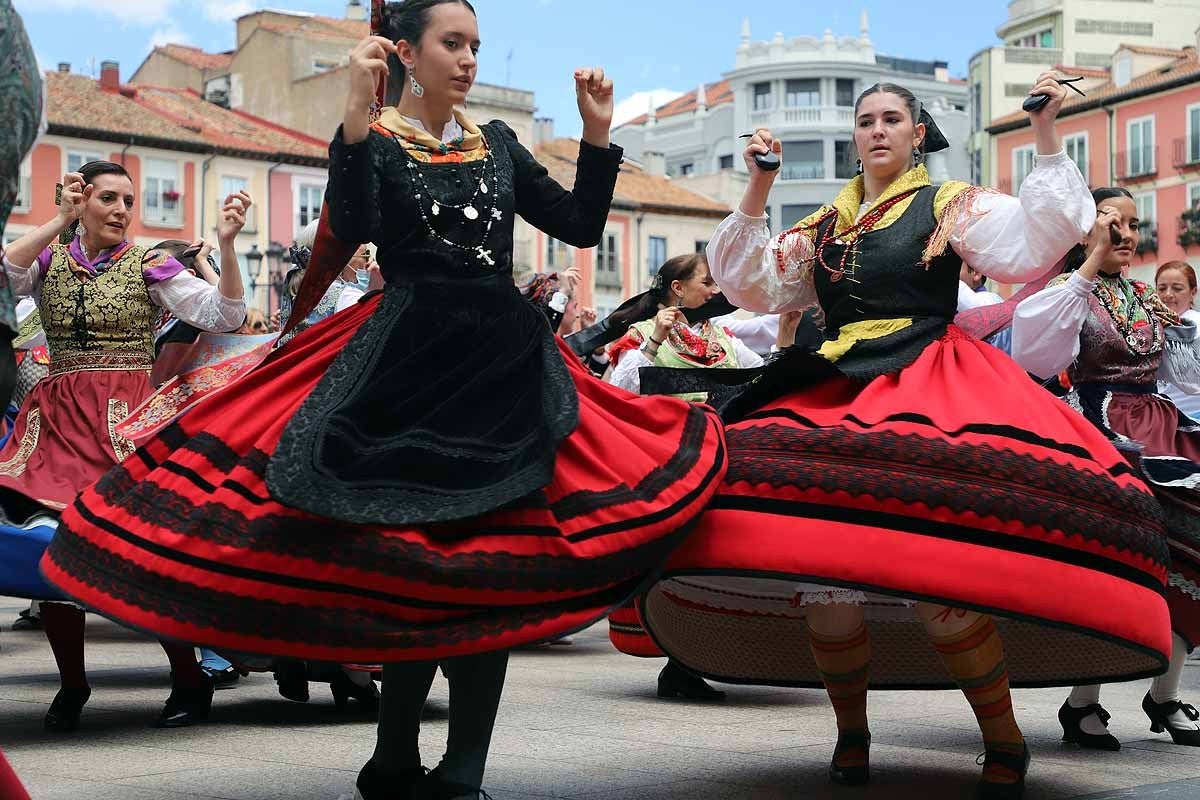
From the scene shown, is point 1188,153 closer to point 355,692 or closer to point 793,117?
point 793,117

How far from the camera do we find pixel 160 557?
3.64m

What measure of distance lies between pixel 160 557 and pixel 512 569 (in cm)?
73

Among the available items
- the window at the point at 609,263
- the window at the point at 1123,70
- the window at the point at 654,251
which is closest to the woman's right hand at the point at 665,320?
the window at the point at 1123,70

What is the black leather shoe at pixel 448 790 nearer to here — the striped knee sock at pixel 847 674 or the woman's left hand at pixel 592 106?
the striped knee sock at pixel 847 674

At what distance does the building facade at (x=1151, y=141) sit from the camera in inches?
1687

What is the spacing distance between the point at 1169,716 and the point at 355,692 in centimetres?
269

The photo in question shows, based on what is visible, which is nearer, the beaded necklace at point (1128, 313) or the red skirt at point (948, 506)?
the red skirt at point (948, 506)

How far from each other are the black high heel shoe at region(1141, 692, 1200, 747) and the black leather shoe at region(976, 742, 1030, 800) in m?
1.38

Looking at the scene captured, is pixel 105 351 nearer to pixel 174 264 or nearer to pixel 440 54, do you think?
pixel 174 264

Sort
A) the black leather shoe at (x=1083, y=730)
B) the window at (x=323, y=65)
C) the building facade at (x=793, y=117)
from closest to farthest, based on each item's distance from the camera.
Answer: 1. the black leather shoe at (x=1083, y=730)
2. the window at (x=323, y=65)
3. the building facade at (x=793, y=117)

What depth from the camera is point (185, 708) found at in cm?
574

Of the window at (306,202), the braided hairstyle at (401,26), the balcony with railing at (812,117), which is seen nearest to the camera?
the braided hairstyle at (401,26)

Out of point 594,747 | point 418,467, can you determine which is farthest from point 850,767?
point 418,467

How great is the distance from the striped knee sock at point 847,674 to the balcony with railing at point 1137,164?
41.8 meters
